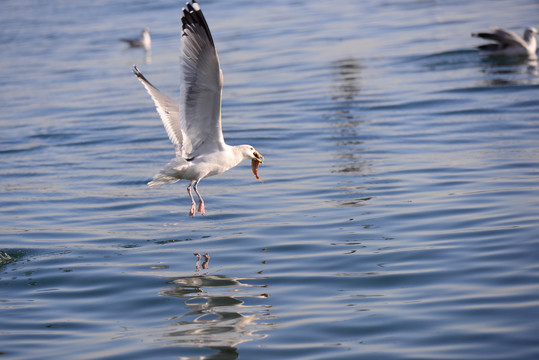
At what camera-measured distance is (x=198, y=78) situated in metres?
8.59

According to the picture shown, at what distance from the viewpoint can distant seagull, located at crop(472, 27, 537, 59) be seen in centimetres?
1894

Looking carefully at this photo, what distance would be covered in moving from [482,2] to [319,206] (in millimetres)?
21919

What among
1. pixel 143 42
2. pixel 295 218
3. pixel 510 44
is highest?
pixel 143 42

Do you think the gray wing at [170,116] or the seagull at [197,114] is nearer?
the seagull at [197,114]

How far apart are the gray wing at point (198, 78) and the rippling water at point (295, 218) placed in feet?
4.29

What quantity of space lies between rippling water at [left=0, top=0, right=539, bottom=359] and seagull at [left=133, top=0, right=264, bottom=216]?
742 millimetres

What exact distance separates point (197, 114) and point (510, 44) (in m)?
12.3

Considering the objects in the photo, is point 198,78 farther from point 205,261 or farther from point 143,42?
point 143,42

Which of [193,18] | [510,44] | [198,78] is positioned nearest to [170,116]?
[198,78]

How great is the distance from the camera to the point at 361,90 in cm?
1739

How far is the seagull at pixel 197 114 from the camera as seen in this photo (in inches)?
A: 331

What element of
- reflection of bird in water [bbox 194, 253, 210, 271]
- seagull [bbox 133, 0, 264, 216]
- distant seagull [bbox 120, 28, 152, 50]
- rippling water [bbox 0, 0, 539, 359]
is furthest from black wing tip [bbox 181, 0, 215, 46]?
distant seagull [bbox 120, 28, 152, 50]

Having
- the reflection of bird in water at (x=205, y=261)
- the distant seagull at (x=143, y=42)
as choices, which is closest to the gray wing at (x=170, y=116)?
the reflection of bird in water at (x=205, y=261)

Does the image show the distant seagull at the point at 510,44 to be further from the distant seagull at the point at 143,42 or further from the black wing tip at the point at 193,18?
the black wing tip at the point at 193,18
